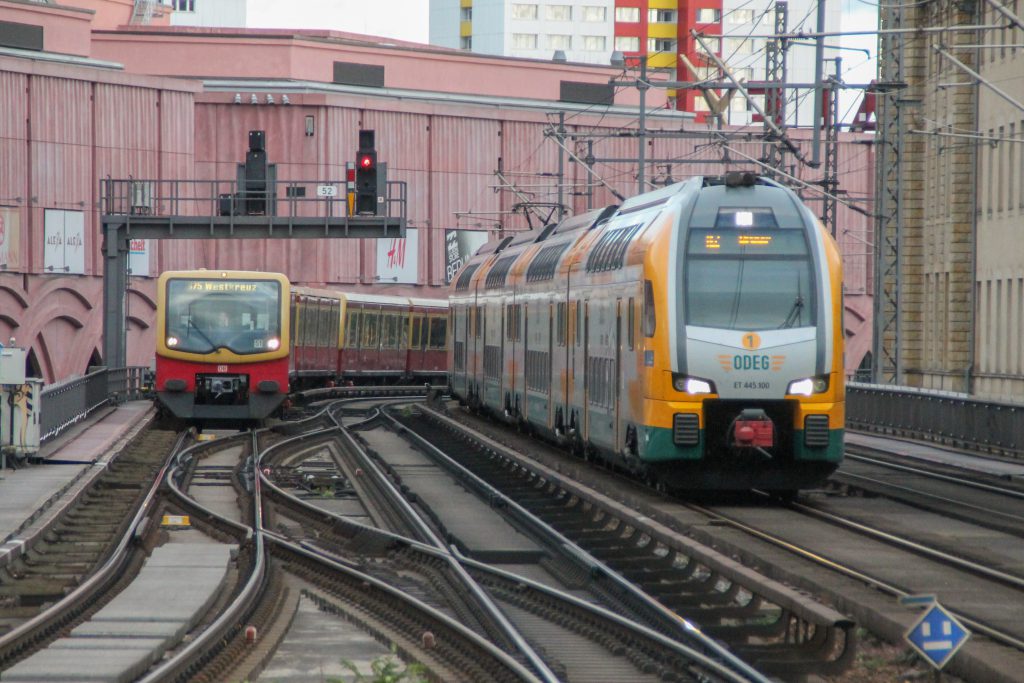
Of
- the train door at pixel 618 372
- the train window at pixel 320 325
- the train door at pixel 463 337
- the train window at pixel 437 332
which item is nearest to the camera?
the train door at pixel 618 372

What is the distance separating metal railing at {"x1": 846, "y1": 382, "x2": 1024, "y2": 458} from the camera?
30.9 meters

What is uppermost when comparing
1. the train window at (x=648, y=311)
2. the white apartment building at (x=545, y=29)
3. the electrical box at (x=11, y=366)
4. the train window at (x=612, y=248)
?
the white apartment building at (x=545, y=29)

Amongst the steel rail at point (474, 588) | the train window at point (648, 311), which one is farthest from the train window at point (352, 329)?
the train window at point (648, 311)

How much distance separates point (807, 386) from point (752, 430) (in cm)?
76

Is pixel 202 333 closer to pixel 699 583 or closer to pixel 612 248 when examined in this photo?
pixel 612 248

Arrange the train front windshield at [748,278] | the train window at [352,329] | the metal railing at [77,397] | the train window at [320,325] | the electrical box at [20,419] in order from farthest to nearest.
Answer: the train window at [352,329], the train window at [320,325], the metal railing at [77,397], the electrical box at [20,419], the train front windshield at [748,278]

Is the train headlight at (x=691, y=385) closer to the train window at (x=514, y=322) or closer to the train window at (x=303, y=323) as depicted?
the train window at (x=514, y=322)

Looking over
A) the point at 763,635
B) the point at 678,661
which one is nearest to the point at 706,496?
the point at 763,635

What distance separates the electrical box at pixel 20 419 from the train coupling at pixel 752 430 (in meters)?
9.85

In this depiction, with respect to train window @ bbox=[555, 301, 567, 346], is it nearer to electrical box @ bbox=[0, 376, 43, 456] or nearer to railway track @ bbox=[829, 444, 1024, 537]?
railway track @ bbox=[829, 444, 1024, 537]

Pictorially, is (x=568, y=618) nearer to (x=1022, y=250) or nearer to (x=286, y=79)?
(x=1022, y=250)

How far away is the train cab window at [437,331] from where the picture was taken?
64375 mm

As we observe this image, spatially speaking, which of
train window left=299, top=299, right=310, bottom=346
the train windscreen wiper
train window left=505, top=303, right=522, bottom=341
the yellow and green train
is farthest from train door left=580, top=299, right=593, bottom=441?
train window left=299, top=299, right=310, bottom=346

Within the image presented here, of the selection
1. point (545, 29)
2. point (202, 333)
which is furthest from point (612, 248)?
point (545, 29)
